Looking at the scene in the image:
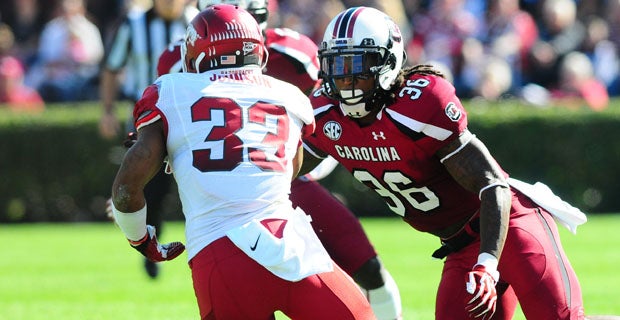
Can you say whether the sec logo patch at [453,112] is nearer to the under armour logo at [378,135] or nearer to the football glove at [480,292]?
the under armour logo at [378,135]

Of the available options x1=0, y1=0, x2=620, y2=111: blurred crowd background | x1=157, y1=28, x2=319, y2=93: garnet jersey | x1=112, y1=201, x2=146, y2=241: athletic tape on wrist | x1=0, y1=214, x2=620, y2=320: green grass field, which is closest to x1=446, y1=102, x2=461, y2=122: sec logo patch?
x1=112, y1=201, x2=146, y2=241: athletic tape on wrist

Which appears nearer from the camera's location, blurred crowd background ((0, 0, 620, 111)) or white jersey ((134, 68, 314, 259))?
white jersey ((134, 68, 314, 259))

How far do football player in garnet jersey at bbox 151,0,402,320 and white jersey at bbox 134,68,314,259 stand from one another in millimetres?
1848

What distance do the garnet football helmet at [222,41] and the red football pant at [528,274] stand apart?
1.37m

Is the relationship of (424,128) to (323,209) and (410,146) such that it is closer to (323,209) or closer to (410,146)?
(410,146)

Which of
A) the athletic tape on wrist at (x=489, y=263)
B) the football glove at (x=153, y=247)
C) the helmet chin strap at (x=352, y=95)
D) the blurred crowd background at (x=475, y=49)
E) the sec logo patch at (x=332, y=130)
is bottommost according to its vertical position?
the blurred crowd background at (x=475, y=49)

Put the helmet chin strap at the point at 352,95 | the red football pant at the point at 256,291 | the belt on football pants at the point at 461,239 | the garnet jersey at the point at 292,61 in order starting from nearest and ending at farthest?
the red football pant at the point at 256,291 → the helmet chin strap at the point at 352,95 → the belt on football pants at the point at 461,239 → the garnet jersey at the point at 292,61

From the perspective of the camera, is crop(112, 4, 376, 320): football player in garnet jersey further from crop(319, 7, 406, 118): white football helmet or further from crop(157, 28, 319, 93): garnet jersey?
crop(157, 28, 319, 93): garnet jersey

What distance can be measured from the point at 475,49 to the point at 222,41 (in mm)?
11375

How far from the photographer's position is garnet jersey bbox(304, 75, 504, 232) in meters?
5.02

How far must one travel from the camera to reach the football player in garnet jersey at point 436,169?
4.93 meters

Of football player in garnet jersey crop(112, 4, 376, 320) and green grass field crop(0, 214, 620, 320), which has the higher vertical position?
football player in garnet jersey crop(112, 4, 376, 320)

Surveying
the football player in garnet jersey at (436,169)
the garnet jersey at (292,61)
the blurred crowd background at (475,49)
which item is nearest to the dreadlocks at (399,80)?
the football player in garnet jersey at (436,169)

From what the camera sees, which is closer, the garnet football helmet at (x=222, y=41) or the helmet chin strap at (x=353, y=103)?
the garnet football helmet at (x=222, y=41)
